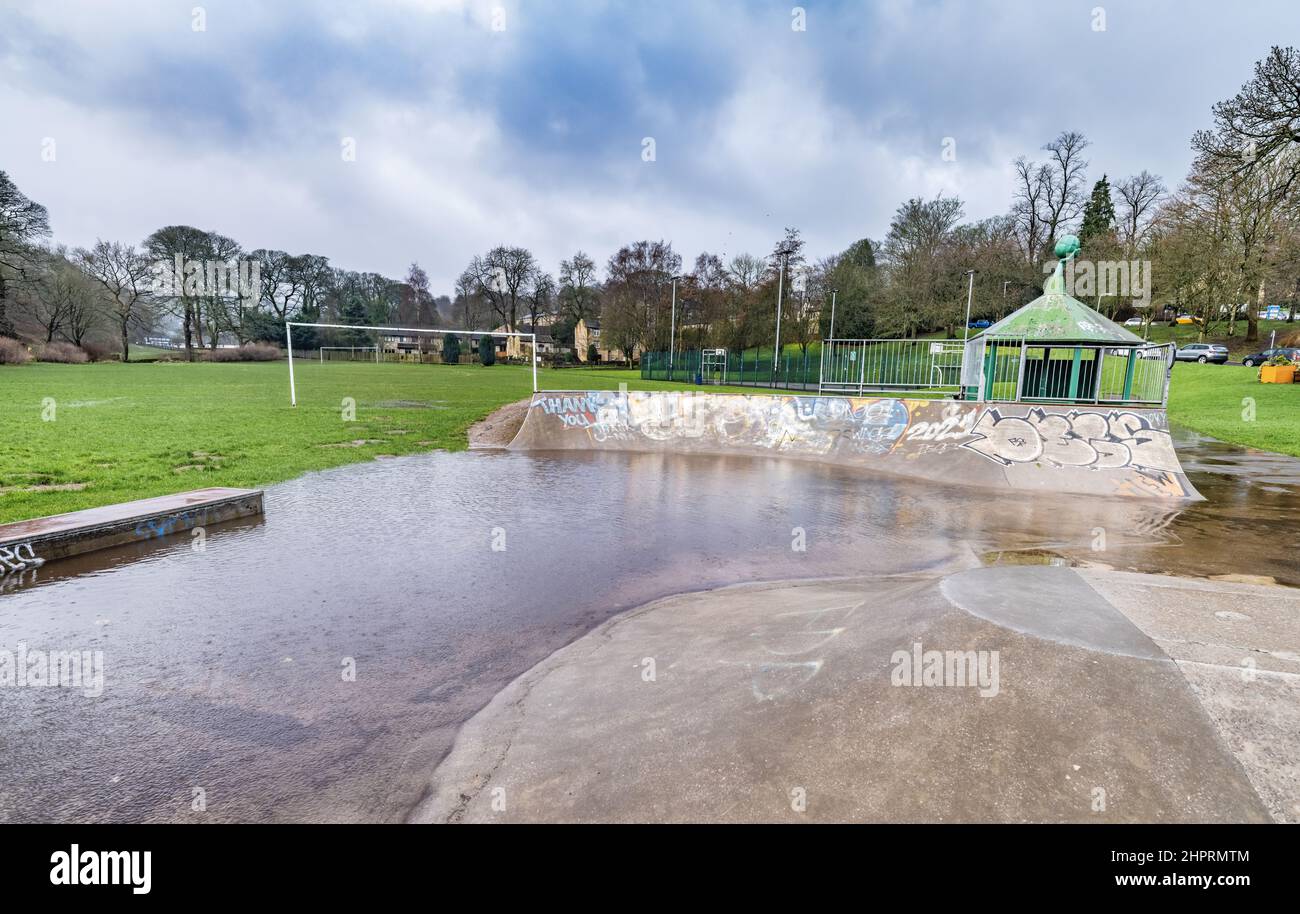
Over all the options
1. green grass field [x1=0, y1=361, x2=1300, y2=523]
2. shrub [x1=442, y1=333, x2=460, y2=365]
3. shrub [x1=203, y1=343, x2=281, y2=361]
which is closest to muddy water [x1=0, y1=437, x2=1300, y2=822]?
green grass field [x1=0, y1=361, x2=1300, y2=523]

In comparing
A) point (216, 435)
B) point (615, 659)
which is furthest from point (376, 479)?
point (615, 659)

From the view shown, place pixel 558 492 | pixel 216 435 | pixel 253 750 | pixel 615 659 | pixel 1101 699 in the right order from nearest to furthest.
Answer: pixel 1101 699
pixel 253 750
pixel 615 659
pixel 558 492
pixel 216 435

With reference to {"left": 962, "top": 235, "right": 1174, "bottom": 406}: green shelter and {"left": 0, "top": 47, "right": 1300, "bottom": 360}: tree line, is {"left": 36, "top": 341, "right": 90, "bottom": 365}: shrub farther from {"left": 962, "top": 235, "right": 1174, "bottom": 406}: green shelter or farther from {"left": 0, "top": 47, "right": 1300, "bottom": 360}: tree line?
{"left": 962, "top": 235, "right": 1174, "bottom": 406}: green shelter

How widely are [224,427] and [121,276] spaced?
66470 millimetres

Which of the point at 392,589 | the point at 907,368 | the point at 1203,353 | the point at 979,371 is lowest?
the point at 392,589

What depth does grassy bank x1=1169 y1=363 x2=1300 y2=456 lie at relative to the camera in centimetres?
1897

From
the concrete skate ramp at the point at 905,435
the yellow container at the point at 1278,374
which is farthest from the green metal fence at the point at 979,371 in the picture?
the yellow container at the point at 1278,374

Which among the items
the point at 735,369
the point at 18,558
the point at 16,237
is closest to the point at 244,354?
the point at 16,237

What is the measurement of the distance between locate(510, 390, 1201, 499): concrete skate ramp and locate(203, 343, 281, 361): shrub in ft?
218

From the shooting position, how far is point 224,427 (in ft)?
61.3

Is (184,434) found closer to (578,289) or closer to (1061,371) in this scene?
(1061,371)

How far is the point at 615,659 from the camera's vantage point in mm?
5027
